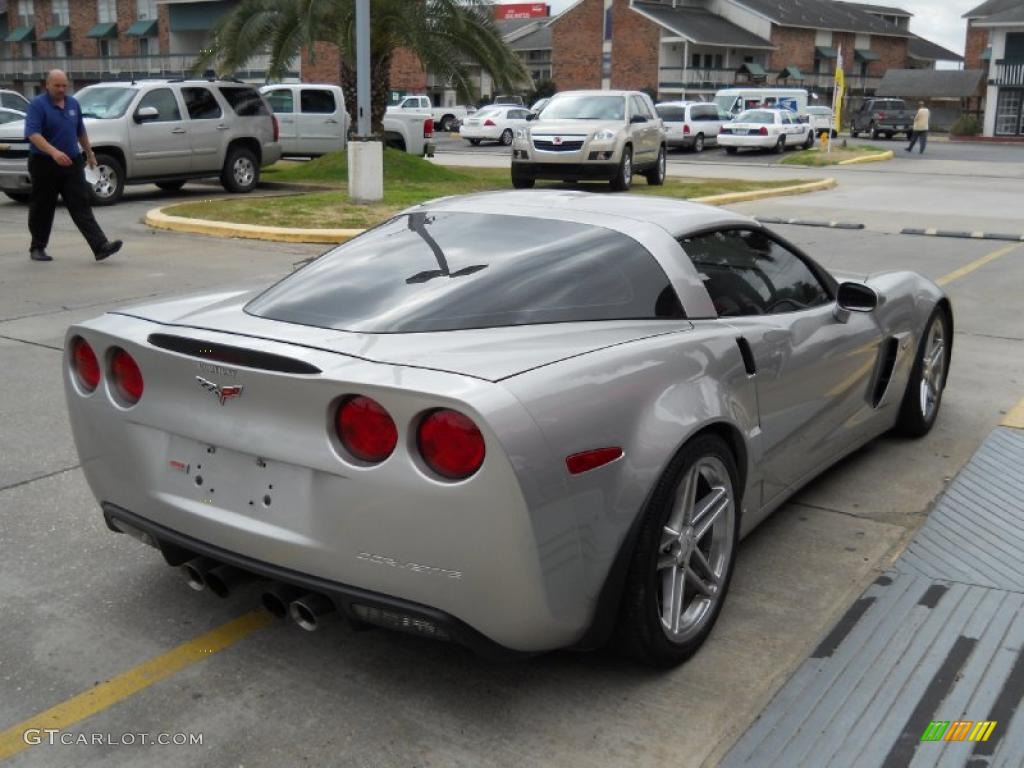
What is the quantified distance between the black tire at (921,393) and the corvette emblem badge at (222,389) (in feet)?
11.8

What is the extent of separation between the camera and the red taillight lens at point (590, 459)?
2992mm

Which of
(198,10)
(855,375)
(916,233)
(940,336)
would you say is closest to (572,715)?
(855,375)

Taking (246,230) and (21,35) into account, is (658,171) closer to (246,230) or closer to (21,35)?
(246,230)

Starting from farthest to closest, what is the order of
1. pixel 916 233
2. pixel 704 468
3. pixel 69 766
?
1. pixel 916 233
2. pixel 704 468
3. pixel 69 766

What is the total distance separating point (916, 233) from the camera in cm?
1504

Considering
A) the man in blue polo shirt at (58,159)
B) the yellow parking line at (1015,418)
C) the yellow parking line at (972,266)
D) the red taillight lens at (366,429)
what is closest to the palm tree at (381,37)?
the man in blue polo shirt at (58,159)

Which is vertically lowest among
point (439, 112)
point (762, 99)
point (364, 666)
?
point (364, 666)

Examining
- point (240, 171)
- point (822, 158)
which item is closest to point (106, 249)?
point (240, 171)

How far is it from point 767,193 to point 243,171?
366 inches

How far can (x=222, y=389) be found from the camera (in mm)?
3223

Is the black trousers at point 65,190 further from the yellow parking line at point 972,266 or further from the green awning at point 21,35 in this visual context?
the green awning at point 21,35

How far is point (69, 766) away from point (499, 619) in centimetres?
118

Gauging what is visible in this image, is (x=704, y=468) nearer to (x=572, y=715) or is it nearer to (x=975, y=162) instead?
(x=572, y=715)

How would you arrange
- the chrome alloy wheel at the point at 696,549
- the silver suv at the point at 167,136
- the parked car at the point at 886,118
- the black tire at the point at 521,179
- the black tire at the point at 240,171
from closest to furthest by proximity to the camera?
1. the chrome alloy wheel at the point at 696,549
2. the silver suv at the point at 167,136
3. the black tire at the point at 240,171
4. the black tire at the point at 521,179
5. the parked car at the point at 886,118
